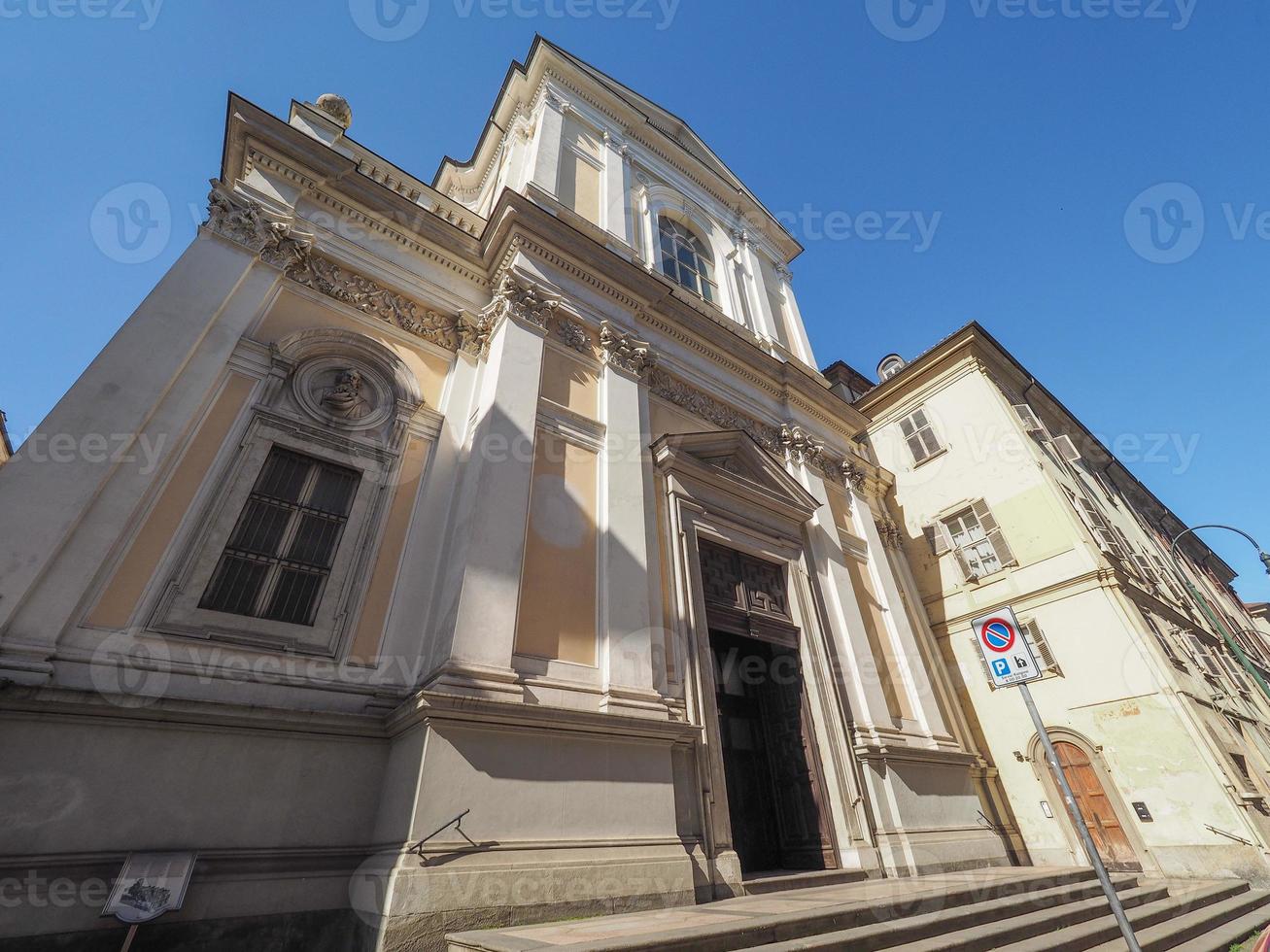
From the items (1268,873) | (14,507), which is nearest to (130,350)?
(14,507)

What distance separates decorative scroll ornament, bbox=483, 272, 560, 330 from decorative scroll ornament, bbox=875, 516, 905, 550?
9.18 metres

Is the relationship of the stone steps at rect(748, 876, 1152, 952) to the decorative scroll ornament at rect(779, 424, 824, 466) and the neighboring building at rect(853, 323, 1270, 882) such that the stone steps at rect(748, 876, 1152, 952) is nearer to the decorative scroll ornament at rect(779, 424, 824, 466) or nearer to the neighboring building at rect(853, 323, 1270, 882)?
the neighboring building at rect(853, 323, 1270, 882)

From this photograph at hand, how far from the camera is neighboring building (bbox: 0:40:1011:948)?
4.48 m

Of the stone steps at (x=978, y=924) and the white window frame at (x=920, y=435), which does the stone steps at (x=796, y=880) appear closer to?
the stone steps at (x=978, y=924)

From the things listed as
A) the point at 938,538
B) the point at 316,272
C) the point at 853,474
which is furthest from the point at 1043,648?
the point at 316,272

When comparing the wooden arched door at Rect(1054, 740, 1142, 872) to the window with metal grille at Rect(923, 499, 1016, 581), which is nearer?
the wooden arched door at Rect(1054, 740, 1142, 872)

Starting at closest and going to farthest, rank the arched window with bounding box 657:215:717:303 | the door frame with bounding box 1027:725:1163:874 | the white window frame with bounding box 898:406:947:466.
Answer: the door frame with bounding box 1027:725:1163:874 < the arched window with bounding box 657:215:717:303 < the white window frame with bounding box 898:406:947:466

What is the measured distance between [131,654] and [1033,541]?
14.6 metres

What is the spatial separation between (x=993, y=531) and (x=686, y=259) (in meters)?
9.36

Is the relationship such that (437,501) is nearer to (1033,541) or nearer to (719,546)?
(719,546)

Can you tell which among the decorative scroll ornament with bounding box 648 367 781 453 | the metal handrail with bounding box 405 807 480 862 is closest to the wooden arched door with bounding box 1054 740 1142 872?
the decorative scroll ornament with bounding box 648 367 781 453

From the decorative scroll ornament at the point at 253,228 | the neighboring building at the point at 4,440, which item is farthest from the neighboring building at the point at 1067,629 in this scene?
the neighboring building at the point at 4,440

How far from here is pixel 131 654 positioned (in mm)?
4750

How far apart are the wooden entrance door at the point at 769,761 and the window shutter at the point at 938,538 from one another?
21.4 feet
